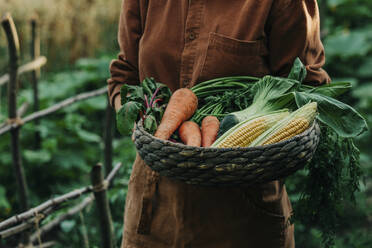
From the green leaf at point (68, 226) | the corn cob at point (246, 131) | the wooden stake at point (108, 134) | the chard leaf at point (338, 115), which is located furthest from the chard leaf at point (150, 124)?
the green leaf at point (68, 226)

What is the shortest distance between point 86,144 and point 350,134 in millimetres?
4076

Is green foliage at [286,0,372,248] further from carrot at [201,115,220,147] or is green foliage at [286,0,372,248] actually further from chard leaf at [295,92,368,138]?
carrot at [201,115,220,147]

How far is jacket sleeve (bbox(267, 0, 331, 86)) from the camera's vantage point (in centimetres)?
158

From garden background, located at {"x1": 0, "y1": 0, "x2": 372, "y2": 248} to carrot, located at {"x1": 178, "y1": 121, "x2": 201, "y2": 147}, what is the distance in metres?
0.93

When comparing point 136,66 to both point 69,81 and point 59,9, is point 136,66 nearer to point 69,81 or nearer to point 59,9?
point 69,81

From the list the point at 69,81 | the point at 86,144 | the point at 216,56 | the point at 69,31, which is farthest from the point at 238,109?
the point at 69,31

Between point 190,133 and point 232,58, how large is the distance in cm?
39

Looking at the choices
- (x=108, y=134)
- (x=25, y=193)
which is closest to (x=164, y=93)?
(x=108, y=134)

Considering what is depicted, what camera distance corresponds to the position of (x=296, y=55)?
1645 millimetres

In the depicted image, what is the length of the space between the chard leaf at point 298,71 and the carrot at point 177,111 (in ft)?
1.21

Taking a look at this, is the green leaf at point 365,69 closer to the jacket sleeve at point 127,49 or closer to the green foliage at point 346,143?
the green foliage at point 346,143

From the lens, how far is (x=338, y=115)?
1480 mm

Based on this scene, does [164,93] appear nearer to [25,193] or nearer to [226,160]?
[226,160]

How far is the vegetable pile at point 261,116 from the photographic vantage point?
1.37m
